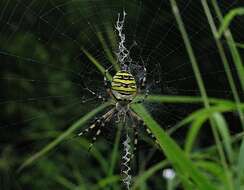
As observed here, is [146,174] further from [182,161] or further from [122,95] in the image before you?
[122,95]

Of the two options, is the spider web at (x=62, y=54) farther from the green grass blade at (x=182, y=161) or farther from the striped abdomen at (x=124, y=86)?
the green grass blade at (x=182, y=161)

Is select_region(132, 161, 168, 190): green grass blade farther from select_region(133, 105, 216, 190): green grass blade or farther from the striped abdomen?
the striped abdomen

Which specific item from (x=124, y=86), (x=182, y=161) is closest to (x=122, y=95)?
(x=124, y=86)

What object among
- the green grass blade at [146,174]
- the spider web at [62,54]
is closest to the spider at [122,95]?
the green grass blade at [146,174]

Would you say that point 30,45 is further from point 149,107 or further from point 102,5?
point 149,107

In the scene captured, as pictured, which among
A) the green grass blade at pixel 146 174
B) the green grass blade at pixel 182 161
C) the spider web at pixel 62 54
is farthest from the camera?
the spider web at pixel 62 54

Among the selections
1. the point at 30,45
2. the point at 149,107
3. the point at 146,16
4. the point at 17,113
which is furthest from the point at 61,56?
the point at 149,107

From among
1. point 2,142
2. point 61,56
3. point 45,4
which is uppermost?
point 45,4
